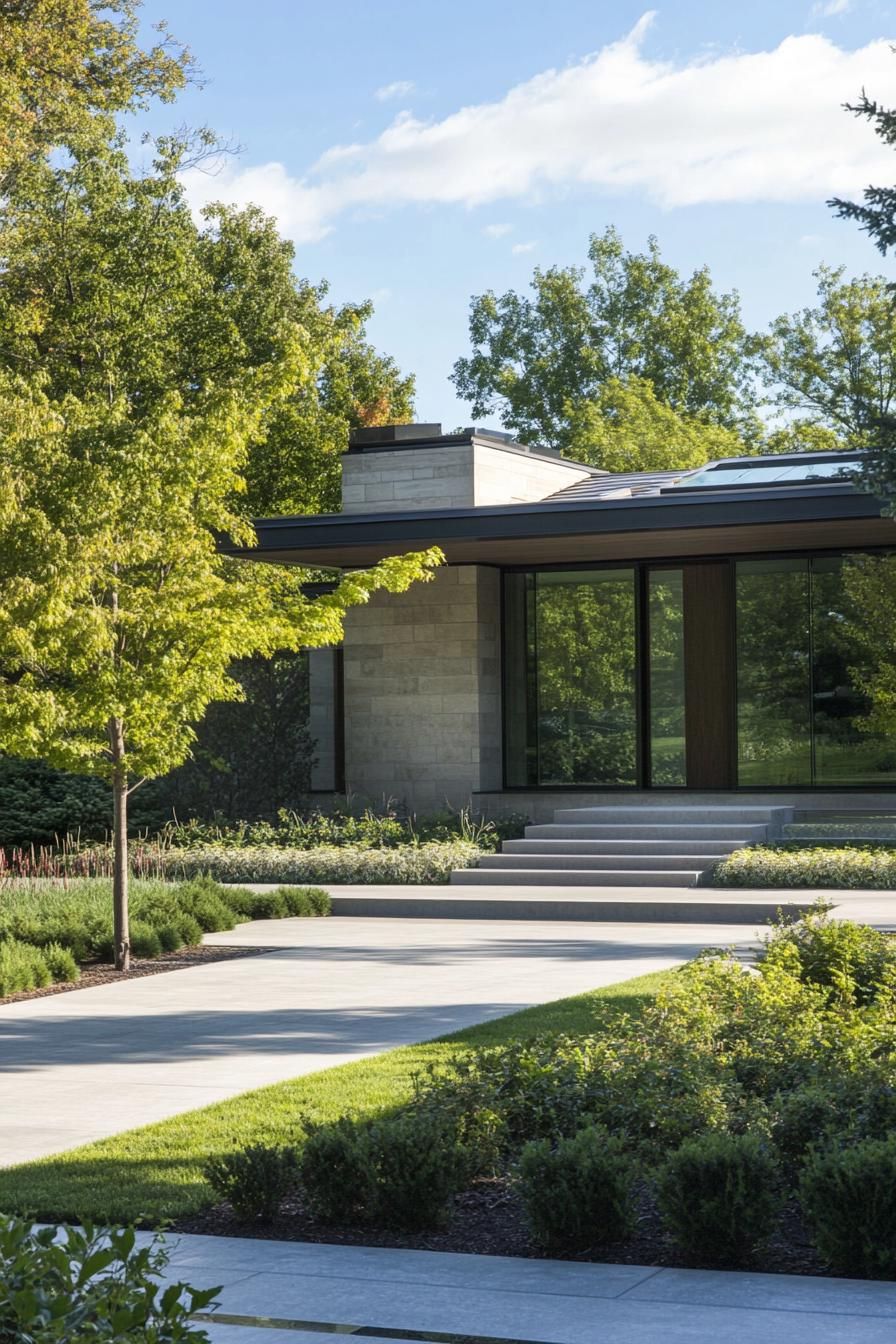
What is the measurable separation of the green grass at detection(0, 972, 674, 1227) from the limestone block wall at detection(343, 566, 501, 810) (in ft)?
46.9

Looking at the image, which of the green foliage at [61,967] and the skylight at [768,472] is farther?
the skylight at [768,472]

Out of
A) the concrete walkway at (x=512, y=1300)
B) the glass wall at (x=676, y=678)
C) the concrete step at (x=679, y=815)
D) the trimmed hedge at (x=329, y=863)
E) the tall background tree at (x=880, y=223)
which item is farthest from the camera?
the glass wall at (x=676, y=678)

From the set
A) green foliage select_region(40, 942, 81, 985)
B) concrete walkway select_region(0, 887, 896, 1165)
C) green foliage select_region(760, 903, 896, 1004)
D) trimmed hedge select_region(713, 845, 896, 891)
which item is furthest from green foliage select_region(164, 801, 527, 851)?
green foliage select_region(760, 903, 896, 1004)

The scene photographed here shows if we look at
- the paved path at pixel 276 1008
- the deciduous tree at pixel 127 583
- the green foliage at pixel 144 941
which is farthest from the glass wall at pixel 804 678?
the green foliage at pixel 144 941

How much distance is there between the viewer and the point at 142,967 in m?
14.5

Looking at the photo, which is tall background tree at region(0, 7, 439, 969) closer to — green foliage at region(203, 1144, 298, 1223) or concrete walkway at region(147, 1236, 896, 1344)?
green foliage at region(203, 1144, 298, 1223)

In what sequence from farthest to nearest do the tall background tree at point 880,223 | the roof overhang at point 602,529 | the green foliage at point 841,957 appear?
the roof overhang at point 602,529
the tall background tree at point 880,223
the green foliage at point 841,957

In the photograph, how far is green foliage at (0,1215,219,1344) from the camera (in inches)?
140

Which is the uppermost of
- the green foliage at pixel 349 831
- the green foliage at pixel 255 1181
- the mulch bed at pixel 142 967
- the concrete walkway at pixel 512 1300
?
the green foliage at pixel 349 831

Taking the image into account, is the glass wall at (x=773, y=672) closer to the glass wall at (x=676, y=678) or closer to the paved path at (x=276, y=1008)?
the glass wall at (x=676, y=678)

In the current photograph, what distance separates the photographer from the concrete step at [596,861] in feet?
64.8

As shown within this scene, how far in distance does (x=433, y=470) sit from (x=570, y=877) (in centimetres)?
797

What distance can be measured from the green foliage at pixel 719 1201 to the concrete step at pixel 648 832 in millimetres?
14798

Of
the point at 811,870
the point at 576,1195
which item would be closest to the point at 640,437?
the point at 811,870
